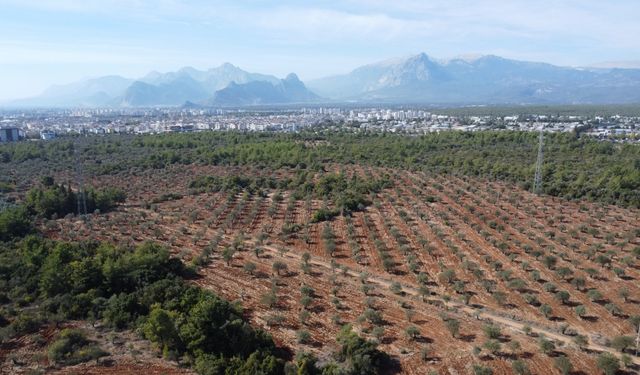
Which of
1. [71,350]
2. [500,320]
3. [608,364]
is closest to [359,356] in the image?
[500,320]

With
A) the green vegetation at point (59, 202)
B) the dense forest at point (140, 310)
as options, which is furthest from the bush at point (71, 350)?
the green vegetation at point (59, 202)

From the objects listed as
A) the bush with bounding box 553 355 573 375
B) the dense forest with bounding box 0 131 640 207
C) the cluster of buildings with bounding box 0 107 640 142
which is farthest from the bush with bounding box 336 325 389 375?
the cluster of buildings with bounding box 0 107 640 142

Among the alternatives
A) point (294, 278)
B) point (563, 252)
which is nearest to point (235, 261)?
point (294, 278)

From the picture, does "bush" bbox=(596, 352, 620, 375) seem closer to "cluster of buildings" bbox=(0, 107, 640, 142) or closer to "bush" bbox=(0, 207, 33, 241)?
"bush" bbox=(0, 207, 33, 241)

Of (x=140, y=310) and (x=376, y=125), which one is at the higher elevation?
(x=376, y=125)

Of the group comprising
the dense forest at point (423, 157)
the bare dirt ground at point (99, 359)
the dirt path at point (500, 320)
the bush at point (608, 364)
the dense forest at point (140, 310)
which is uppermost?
the dense forest at point (423, 157)

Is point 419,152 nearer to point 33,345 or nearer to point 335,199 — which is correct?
point 335,199

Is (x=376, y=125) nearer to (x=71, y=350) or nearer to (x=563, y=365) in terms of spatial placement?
(x=563, y=365)

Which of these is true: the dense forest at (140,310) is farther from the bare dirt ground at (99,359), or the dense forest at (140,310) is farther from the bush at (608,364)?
the bush at (608,364)
